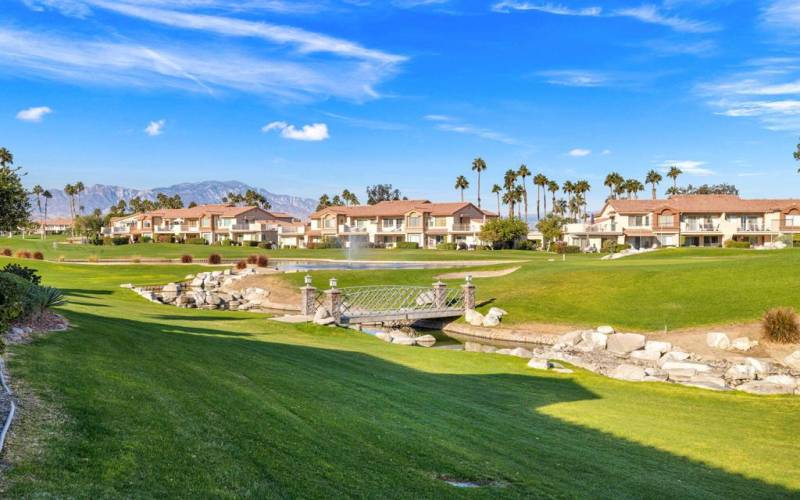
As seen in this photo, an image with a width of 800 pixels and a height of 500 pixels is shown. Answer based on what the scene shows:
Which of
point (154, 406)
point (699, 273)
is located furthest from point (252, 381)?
point (699, 273)

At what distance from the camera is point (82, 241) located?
136 metres

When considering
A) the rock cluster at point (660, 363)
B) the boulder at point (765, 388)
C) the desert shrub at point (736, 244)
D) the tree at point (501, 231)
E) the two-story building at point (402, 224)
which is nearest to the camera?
the boulder at point (765, 388)

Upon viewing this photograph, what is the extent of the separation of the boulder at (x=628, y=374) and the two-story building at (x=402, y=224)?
83376 mm

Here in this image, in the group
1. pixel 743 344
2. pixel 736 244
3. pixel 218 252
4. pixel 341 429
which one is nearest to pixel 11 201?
pixel 341 429

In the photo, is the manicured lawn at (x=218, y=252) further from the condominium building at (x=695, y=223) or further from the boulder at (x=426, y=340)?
the boulder at (x=426, y=340)

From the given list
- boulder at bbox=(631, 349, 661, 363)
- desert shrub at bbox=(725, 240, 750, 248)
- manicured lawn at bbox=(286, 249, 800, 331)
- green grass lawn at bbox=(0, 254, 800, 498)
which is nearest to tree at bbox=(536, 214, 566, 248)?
desert shrub at bbox=(725, 240, 750, 248)

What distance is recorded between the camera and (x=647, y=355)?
101ft

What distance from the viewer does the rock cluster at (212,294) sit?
1843 inches

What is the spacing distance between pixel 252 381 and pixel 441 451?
Result: 470cm

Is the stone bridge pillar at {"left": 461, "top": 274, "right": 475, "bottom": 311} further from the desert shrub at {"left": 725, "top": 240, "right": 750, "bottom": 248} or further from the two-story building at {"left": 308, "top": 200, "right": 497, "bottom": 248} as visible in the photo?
the two-story building at {"left": 308, "top": 200, "right": 497, "bottom": 248}

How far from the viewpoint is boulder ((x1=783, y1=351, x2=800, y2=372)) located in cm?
2764

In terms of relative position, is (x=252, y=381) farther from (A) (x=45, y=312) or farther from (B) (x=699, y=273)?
(B) (x=699, y=273)

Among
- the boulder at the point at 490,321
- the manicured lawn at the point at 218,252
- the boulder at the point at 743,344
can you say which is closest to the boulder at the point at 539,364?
the boulder at the point at 743,344

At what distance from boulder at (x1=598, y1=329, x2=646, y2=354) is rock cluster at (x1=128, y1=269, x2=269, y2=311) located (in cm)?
2784
